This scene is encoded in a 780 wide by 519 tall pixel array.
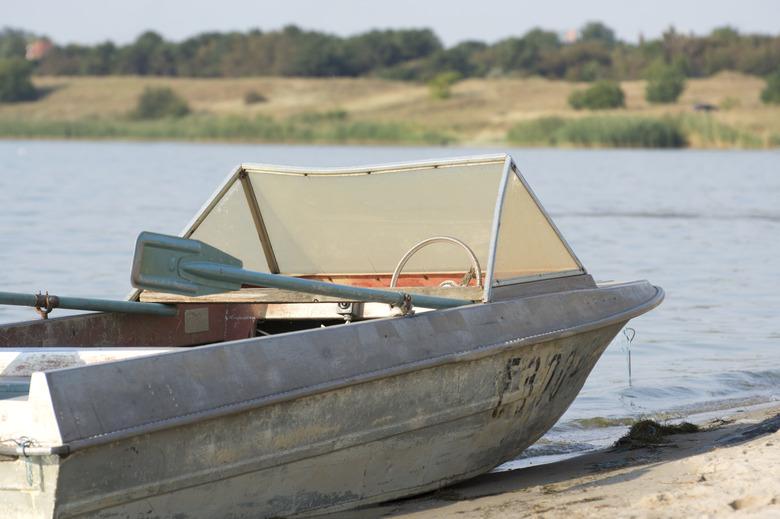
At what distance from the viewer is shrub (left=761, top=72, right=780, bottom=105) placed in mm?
69062

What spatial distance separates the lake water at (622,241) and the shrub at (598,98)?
22.1m

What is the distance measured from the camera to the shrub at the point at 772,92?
227 ft

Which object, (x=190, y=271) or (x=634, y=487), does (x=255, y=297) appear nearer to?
(x=190, y=271)

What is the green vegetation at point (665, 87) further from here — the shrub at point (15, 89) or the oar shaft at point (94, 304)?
the oar shaft at point (94, 304)

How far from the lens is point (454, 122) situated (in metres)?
67.1

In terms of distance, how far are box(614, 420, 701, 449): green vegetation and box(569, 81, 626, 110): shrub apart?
2472 inches

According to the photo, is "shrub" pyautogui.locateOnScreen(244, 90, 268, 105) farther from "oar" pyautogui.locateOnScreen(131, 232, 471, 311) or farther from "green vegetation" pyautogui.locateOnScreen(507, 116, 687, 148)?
"oar" pyautogui.locateOnScreen(131, 232, 471, 311)

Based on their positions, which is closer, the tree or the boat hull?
the boat hull

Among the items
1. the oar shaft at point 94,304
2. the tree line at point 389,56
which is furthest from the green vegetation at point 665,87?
A: the oar shaft at point 94,304

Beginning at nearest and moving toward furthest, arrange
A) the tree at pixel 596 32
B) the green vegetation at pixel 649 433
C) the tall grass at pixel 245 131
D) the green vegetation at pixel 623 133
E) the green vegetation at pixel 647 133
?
the green vegetation at pixel 649 433
the green vegetation at pixel 647 133
the green vegetation at pixel 623 133
the tall grass at pixel 245 131
the tree at pixel 596 32

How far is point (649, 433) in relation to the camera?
7.55 m

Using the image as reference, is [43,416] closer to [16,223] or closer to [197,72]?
[16,223]

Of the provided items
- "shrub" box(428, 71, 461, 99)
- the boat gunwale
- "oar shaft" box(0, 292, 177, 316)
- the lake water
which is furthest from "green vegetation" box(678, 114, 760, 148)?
"oar shaft" box(0, 292, 177, 316)

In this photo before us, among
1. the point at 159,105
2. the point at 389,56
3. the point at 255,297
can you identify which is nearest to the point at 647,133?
the point at 159,105
